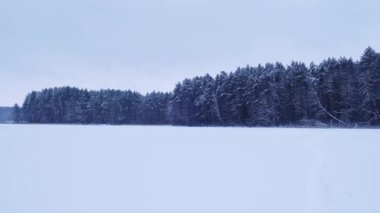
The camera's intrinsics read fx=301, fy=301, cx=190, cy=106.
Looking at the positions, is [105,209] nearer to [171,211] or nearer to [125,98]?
[171,211]

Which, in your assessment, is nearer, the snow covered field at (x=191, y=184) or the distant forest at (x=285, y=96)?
the snow covered field at (x=191, y=184)

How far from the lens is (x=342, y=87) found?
3897cm

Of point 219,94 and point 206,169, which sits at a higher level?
point 219,94

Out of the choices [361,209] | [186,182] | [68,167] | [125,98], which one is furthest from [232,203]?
[125,98]

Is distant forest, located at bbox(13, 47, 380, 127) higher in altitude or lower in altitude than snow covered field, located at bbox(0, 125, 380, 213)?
higher

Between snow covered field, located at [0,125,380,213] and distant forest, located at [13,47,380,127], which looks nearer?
snow covered field, located at [0,125,380,213]

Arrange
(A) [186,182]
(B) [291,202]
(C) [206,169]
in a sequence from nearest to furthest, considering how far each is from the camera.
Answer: (B) [291,202], (A) [186,182], (C) [206,169]

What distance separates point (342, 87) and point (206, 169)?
3614 centimetres

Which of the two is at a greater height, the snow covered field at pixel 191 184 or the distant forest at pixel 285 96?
the distant forest at pixel 285 96

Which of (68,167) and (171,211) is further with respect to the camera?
(68,167)

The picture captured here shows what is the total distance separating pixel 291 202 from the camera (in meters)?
5.77

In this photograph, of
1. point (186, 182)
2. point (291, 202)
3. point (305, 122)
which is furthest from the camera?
point (305, 122)

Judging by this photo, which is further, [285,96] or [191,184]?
[285,96]

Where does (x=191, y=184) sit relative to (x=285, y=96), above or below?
below
